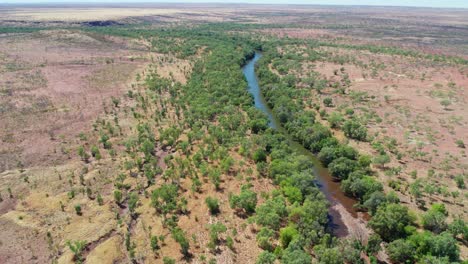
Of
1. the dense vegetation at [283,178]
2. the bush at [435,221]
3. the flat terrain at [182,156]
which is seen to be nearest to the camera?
the dense vegetation at [283,178]

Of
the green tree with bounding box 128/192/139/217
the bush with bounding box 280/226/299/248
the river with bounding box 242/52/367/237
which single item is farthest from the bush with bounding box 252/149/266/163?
the green tree with bounding box 128/192/139/217

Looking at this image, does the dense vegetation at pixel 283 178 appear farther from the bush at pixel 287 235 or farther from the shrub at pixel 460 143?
the shrub at pixel 460 143

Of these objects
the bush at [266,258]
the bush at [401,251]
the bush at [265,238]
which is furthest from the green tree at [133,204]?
the bush at [401,251]

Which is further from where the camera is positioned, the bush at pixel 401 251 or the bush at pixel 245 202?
the bush at pixel 245 202

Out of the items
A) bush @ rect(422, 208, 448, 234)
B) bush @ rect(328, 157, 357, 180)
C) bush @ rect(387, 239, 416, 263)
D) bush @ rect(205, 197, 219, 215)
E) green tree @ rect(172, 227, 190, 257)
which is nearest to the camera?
bush @ rect(387, 239, 416, 263)

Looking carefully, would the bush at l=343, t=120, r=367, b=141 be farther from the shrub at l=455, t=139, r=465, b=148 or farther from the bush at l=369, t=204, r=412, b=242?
the bush at l=369, t=204, r=412, b=242

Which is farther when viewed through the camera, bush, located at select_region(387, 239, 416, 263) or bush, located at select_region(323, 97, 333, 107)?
bush, located at select_region(323, 97, 333, 107)

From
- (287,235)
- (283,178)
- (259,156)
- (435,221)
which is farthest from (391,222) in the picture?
(259,156)

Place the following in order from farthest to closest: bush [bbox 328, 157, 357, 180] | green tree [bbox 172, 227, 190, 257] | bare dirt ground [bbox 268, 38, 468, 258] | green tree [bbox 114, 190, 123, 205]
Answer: bush [bbox 328, 157, 357, 180]
bare dirt ground [bbox 268, 38, 468, 258]
green tree [bbox 114, 190, 123, 205]
green tree [bbox 172, 227, 190, 257]

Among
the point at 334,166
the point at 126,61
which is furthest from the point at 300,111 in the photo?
the point at 126,61

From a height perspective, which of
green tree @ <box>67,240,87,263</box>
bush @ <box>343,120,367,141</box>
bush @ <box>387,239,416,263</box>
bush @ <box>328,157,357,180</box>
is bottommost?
green tree @ <box>67,240,87,263</box>

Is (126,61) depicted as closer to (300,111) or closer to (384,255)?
(300,111)
